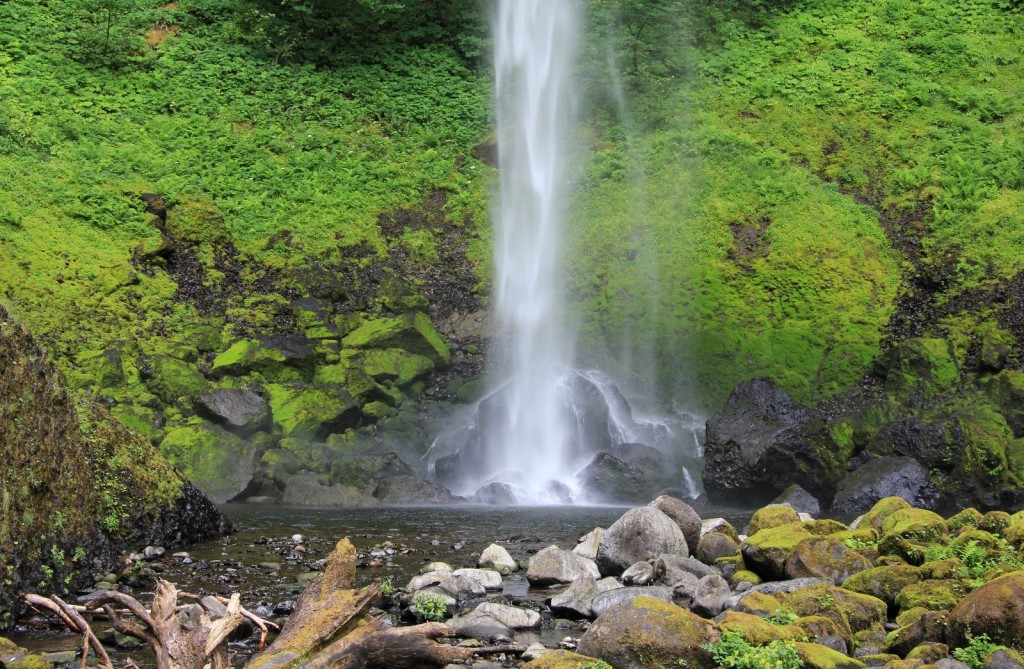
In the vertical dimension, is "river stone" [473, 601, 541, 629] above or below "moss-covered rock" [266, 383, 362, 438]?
below

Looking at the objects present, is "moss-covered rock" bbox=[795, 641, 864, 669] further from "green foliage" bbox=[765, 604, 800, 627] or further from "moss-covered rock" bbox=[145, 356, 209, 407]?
"moss-covered rock" bbox=[145, 356, 209, 407]

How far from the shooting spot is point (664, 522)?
9.84m

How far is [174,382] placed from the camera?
59.5ft

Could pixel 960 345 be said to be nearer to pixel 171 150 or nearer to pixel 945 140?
pixel 945 140

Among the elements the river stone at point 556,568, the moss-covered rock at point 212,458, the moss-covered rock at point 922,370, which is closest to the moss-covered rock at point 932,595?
the river stone at point 556,568

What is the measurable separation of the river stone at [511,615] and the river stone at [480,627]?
4.0 inches

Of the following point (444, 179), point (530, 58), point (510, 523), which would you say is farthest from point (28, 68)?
point (510, 523)

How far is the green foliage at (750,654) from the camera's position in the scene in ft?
18.5

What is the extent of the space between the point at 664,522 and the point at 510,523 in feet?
14.4

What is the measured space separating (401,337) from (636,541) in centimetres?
1170

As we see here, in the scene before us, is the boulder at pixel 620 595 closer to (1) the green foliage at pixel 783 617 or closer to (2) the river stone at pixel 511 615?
(2) the river stone at pixel 511 615

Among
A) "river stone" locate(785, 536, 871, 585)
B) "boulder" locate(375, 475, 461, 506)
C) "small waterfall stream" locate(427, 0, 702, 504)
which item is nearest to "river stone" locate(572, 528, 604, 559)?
"river stone" locate(785, 536, 871, 585)

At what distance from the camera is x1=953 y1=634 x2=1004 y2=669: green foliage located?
5.73 meters

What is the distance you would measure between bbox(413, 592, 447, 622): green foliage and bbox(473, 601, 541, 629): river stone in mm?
300
